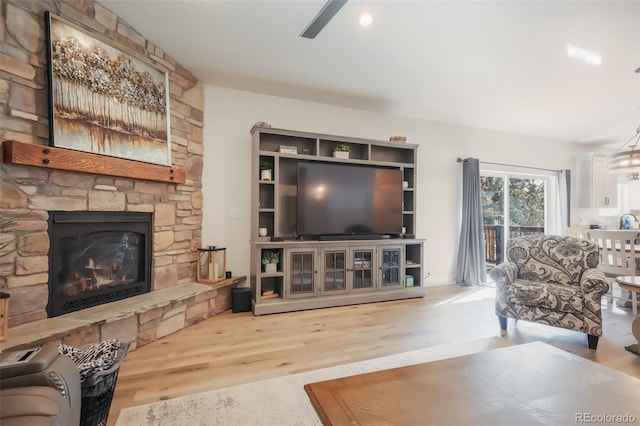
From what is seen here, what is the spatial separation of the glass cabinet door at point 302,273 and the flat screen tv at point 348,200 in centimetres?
26

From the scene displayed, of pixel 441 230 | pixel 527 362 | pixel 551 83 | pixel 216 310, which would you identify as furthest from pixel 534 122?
pixel 216 310

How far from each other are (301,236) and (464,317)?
2.05m

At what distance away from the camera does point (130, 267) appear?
262cm

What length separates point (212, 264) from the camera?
123 inches

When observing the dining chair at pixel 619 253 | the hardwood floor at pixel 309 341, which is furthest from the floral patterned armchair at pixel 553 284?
the dining chair at pixel 619 253

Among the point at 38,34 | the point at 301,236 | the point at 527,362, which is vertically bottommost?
the point at 527,362

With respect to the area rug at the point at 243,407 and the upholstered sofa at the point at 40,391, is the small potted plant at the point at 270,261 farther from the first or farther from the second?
the upholstered sofa at the point at 40,391

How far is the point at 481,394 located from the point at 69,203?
9.26 feet

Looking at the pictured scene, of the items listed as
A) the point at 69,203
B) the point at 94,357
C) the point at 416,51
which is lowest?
the point at 94,357

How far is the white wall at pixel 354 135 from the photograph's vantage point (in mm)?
3459

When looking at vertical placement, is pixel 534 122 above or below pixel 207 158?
above

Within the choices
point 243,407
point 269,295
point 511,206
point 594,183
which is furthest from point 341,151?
point 594,183

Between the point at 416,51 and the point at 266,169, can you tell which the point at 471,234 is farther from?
the point at 266,169

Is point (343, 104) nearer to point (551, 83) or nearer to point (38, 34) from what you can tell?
point (551, 83)
